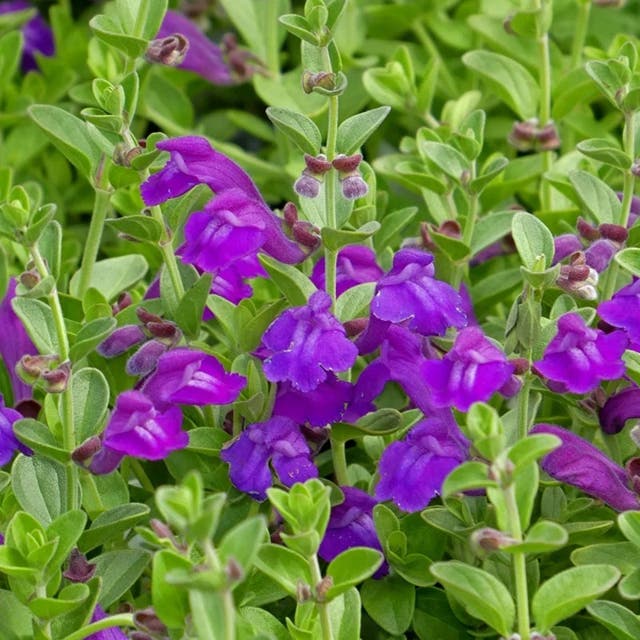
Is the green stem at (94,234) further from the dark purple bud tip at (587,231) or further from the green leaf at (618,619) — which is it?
the green leaf at (618,619)

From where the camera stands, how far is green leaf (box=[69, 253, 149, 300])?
158 cm

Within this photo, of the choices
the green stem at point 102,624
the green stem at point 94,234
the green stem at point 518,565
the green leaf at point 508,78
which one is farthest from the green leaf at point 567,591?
the green leaf at point 508,78

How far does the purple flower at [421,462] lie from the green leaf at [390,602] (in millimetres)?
129

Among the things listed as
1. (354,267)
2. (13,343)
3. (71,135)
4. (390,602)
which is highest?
(71,135)

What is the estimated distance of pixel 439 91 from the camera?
7.06ft

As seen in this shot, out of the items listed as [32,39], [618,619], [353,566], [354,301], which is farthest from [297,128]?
[32,39]

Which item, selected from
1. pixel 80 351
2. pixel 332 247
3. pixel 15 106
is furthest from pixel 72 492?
pixel 15 106

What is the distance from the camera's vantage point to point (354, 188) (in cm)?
122

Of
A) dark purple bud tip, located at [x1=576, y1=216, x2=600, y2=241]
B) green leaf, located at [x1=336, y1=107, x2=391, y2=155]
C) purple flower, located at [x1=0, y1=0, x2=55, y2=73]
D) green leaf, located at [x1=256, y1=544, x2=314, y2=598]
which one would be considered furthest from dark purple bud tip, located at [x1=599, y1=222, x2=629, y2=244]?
purple flower, located at [x1=0, y1=0, x2=55, y2=73]

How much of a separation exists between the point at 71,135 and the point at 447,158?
0.41 m

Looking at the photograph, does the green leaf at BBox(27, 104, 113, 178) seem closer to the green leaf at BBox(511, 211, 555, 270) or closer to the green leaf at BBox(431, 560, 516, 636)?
the green leaf at BBox(511, 211, 555, 270)

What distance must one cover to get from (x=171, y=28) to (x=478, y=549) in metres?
Result: 1.37

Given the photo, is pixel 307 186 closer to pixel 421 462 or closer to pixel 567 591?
pixel 421 462

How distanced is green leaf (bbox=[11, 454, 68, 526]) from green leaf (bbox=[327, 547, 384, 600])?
300 mm
